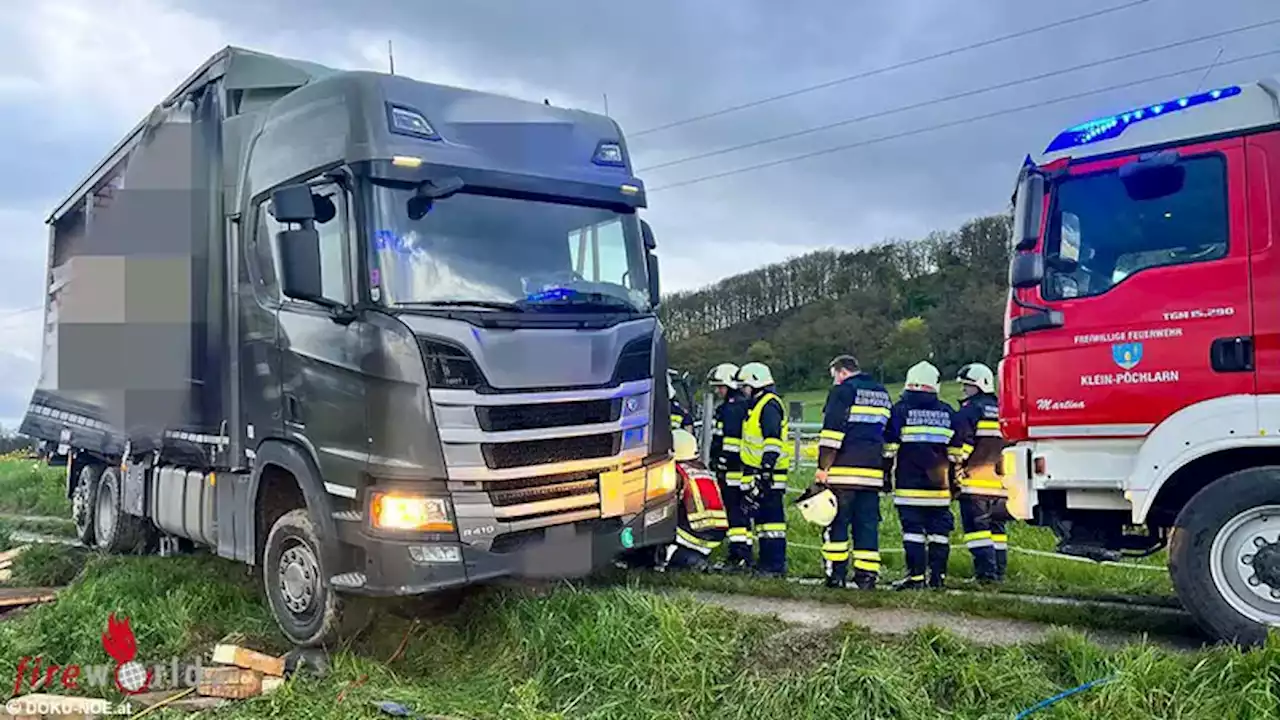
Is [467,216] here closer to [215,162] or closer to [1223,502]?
[215,162]

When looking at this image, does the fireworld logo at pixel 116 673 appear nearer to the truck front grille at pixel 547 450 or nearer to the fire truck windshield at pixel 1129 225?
the truck front grille at pixel 547 450

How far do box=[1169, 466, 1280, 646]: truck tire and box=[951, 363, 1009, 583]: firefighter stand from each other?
8.89ft

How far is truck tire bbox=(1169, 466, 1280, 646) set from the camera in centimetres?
446

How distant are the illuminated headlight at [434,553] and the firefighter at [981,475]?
165 inches

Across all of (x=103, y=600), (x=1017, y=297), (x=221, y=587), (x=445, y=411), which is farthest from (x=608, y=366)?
(x=103, y=600)

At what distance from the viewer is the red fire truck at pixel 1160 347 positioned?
4.54m

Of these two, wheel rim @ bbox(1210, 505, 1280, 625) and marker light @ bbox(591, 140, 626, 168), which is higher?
marker light @ bbox(591, 140, 626, 168)

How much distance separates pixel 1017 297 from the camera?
17.1 feet

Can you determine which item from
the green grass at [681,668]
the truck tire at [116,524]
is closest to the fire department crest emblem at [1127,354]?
the green grass at [681,668]

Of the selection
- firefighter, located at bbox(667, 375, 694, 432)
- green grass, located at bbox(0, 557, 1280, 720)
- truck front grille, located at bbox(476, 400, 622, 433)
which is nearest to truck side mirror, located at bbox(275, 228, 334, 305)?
truck front grille, located at bbox(476, 400, 622, 433)

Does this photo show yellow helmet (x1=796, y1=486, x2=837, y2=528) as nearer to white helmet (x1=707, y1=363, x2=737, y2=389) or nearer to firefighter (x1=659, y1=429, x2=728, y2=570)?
firefighter (x1=659, y1=429, x2=728, y2=570)

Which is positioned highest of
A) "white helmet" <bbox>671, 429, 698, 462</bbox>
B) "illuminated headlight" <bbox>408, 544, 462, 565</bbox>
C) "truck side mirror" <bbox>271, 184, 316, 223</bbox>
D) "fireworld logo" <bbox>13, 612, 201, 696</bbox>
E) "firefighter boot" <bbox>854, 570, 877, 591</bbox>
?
"truck side mirror" <bbox>271, 184, 316, 223</bbox>

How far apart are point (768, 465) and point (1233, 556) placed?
367cm

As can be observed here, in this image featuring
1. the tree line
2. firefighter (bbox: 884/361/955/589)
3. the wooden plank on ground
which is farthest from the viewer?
the tree line
